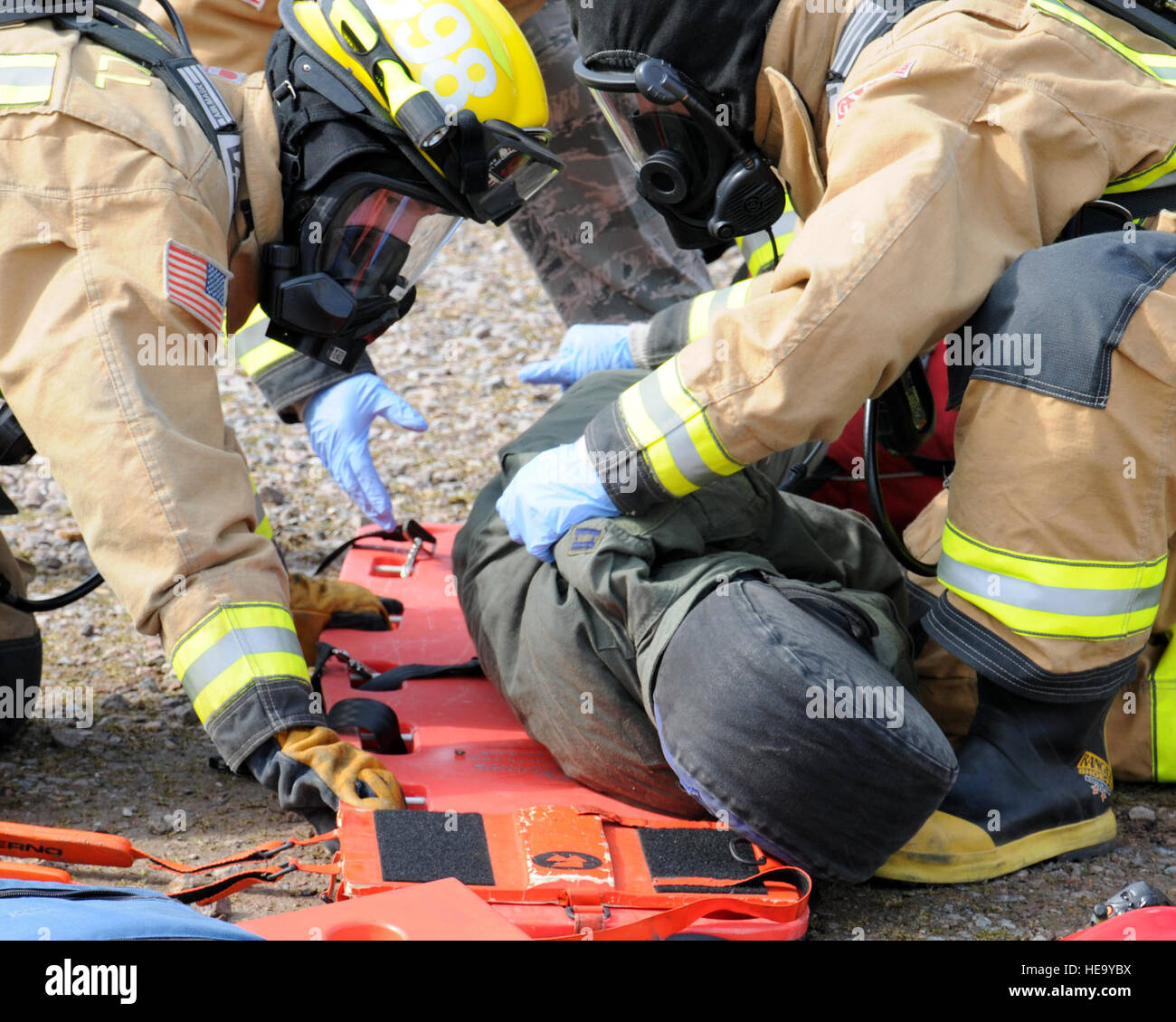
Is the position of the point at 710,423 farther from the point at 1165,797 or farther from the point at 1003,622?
the point at 1165,797

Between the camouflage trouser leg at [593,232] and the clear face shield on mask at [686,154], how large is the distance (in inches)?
56.0

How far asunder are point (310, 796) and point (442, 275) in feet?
15.1

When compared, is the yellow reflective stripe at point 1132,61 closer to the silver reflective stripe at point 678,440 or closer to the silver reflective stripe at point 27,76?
the silver reflective stripe at point 678,440

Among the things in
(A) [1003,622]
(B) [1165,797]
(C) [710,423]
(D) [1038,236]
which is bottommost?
(B) [1165,797]

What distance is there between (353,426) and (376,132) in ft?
2.84

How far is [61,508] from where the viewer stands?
13.9ft

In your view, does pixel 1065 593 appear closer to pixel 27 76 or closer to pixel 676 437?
pixel 676 437

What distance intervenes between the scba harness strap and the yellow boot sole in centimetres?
187

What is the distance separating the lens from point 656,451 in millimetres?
2432

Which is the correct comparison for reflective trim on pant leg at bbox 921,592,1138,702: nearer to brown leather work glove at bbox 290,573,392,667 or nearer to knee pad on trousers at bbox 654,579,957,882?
knee pad on trousers at bbox 654,579,957,882

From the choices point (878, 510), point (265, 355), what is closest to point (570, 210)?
point (265, 355)
